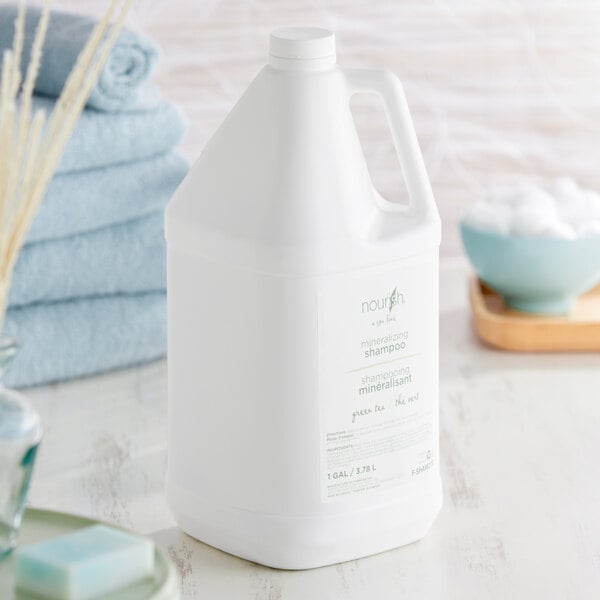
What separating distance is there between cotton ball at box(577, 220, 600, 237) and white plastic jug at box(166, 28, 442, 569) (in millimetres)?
410

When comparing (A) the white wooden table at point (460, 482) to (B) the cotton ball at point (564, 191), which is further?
(B) the cotton ball at point (564, 191)

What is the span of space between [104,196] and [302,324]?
403 millimetres

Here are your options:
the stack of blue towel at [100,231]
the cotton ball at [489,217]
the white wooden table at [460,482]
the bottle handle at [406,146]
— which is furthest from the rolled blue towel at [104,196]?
the bottle handle at [406,146]

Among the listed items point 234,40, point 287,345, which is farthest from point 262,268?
point 234,40

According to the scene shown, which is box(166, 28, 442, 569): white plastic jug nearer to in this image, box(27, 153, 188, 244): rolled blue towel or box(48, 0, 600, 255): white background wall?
box(27, 153, 188, 244): rolled blue towel

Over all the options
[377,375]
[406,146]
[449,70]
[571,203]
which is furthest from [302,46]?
[449,70]

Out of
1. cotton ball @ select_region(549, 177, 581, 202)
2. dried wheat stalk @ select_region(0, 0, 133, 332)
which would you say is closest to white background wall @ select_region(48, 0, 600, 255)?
cotton ball @ select_region(549, 177, 581, 202)

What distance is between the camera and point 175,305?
2.46 feet

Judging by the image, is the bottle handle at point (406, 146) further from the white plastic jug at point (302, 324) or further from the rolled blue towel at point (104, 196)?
the rolled blue towel at point (104, 196)

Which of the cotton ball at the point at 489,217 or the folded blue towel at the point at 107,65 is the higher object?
the folded blue towel at the point at 107,65

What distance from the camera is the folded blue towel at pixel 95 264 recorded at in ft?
3.35

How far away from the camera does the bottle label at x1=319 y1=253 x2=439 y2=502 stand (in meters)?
0.70

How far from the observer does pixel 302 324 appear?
0.69 m

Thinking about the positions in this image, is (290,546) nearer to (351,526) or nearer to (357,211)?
(351,526)
